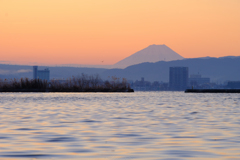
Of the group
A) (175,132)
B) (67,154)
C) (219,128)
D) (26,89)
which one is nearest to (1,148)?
(67,154)

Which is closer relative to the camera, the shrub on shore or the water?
the water

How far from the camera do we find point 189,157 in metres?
11.8

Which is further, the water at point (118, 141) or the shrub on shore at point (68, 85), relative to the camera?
the shrub on shore at point (68, 85)

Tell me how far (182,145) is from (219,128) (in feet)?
19.6

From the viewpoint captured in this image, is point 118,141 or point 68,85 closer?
point 118,141

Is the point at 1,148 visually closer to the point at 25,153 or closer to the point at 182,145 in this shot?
the point at 25,153

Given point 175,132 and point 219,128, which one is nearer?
point 175,132

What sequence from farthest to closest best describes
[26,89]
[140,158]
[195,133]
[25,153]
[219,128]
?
[26,89], [219,128], [195,133], [25,153], [140,158]

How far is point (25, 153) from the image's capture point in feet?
40.9

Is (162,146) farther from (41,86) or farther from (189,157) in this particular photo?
(41,86)

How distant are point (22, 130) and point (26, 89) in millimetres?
67713

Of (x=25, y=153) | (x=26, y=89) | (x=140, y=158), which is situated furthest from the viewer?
(x=26, y=89)

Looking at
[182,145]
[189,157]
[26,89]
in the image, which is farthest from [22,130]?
[26,89]

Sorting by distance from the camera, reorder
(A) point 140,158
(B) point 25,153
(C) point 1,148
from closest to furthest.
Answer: (A) point 140,158
(B) point 25,153
(C) point 1,148
